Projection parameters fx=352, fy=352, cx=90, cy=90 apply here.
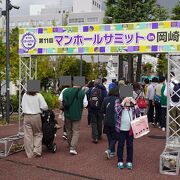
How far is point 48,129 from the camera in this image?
8.22 m

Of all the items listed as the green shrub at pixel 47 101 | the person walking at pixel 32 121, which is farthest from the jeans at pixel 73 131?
the green shrub at pixel 47 101

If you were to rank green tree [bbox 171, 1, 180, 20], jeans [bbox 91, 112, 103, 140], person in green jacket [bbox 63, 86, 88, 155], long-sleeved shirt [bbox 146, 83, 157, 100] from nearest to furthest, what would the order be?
1. person in green jacket [bbox 63, 86, 88, 155]
2. jeans [bbox 91, 112, 103, 140]
3. long-sleeved shirt [bbox 146, 83, 157, 100]
4. green tree [bbox 171, 1, 180, 20]

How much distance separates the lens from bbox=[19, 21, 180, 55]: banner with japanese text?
7.60 m

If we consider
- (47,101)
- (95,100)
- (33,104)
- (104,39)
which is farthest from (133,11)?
(33,104)

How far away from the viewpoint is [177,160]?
6730 millimetres

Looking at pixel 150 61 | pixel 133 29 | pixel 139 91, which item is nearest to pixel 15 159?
pixel 133 29

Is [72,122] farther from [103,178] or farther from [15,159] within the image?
[103,178]

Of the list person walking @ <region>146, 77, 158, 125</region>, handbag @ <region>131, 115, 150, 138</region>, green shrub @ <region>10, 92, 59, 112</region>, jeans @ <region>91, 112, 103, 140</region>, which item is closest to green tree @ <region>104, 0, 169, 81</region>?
green shrub @ <region>10, 92, 59, 112</region>

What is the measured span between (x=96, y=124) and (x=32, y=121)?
8.11 feet

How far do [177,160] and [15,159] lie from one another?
347cm

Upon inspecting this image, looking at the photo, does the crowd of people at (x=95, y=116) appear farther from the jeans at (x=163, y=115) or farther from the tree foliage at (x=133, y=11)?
the tree foliage at (x=133, y=11)

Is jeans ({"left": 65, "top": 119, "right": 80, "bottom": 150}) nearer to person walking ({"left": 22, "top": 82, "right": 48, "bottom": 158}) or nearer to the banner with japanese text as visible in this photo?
A: person walking ({"left": 22, "top": 82, "right": 48, "bottom": 158})

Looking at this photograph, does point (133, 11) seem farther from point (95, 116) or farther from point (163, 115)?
point (95, 116)

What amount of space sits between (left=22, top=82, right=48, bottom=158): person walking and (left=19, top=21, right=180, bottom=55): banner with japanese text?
4.74 feet
